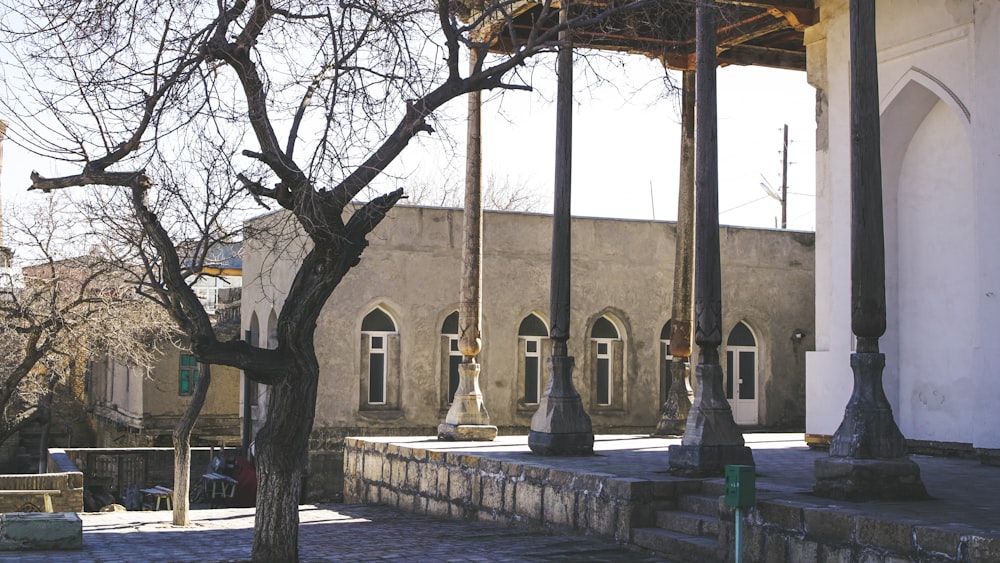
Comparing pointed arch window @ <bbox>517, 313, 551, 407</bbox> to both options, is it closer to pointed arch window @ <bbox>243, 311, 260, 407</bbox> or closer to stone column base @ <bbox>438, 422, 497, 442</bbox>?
pointed arch window @ <bbox>243, 311, 260, 407</bbox>

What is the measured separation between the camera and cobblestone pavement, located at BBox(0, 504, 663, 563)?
33.6ft

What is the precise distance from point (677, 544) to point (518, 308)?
57.6 ft

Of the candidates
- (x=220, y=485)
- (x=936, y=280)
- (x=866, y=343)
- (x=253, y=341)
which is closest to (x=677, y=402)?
(x=936, y=280)

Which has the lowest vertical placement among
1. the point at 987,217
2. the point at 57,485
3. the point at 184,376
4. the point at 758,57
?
the point at 57,485

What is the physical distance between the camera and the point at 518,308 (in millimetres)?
27250

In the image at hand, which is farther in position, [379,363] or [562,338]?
[379,363]

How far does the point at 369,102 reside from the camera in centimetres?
988

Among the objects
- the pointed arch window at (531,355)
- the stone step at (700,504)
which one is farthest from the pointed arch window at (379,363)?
A: the stone step at (700,504)

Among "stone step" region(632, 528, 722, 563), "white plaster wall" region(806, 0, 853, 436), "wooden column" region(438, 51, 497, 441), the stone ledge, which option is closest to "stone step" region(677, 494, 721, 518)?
"stone step" region(632, 528, 722, 563)

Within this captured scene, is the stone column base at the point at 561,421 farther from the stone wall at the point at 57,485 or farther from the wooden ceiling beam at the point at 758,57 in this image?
the stone wall at the point at 57,485

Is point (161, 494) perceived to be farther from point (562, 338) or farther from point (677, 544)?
point (677, 544)

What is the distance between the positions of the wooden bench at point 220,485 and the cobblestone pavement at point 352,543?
39.3ft

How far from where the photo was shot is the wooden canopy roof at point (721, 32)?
16.5 metres

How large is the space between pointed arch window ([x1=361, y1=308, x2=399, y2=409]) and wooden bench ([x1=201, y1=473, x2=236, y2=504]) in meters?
4.00
